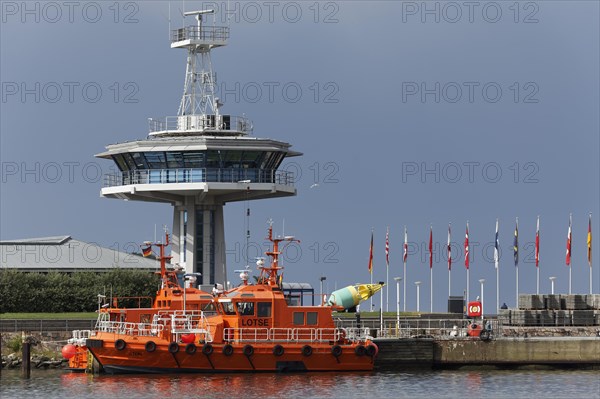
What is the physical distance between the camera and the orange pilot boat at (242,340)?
90.1 metres

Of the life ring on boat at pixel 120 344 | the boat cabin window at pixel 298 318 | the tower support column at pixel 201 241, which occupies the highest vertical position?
the tower support column at pixel 201 241

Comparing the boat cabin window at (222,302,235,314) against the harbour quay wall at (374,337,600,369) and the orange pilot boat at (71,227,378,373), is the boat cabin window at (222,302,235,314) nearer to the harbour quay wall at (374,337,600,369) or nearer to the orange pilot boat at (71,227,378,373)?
the orange pilot boat at (71,227,378,373)

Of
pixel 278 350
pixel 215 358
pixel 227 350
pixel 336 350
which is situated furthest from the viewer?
pixel 336 350

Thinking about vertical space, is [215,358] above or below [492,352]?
below

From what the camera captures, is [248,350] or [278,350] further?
[278,350]

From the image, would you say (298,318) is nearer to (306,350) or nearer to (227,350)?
(306,350)

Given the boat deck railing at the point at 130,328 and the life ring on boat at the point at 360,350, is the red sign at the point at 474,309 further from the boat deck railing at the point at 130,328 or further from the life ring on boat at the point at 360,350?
the boat deck railing at the point at 130,328

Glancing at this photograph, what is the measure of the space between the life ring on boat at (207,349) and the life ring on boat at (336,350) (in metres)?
5.85

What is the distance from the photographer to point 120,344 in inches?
3529

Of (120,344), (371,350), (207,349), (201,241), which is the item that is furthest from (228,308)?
(201,241)

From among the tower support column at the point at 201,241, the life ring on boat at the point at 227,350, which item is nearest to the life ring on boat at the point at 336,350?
the life ring on boat at the point at 227,350

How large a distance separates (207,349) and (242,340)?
1836 mm

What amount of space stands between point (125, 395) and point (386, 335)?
20.5 m

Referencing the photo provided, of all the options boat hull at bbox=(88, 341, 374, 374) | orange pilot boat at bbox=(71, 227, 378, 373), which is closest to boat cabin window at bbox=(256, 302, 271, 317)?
orange pilot boat at bbox=(71, 227, 378, 373)
